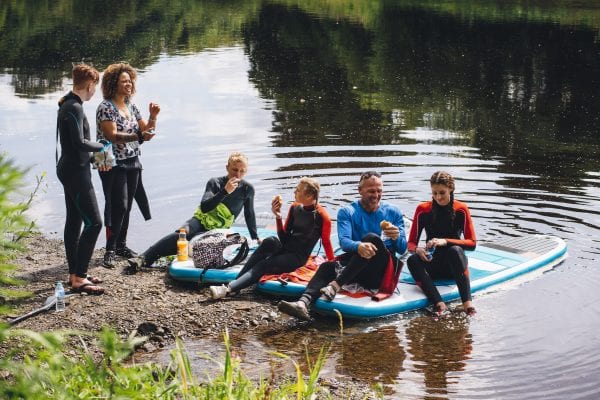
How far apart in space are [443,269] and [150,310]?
3.06 metres

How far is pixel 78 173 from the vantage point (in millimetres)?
7977

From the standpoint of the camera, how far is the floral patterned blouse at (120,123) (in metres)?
8.89

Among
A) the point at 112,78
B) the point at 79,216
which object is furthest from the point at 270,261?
the point at 112,78

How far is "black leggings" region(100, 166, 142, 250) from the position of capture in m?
9.02

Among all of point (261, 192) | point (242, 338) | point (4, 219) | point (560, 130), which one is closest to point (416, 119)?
point (560, 130)

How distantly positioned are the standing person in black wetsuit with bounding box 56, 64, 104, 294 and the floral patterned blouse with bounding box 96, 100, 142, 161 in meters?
0.76

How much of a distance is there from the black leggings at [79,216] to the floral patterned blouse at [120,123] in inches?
36.8

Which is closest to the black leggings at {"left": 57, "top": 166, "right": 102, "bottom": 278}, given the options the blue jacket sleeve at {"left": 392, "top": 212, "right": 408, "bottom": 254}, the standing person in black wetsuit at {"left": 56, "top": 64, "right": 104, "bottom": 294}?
the standing person in black wetsuit at {"left": 56, "top": 64, "right": 104, "bottom": 294}

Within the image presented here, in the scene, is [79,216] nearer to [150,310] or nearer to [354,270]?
[150,310]

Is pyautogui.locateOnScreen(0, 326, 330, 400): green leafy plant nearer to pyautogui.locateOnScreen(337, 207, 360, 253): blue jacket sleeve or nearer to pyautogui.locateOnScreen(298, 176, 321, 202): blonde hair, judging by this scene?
pyautogui.locateOnScreen(337, 207, 360, 253): blue jacket sleeve

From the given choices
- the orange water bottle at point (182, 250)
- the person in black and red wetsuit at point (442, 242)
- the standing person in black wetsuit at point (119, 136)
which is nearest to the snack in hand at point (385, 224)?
the person in black and red wetsuit at point (442, 242)

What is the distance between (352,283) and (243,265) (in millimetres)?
1200

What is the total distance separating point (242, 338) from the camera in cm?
759

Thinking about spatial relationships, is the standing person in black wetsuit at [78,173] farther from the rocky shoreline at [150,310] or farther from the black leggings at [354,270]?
the black leggings at [354,270]
